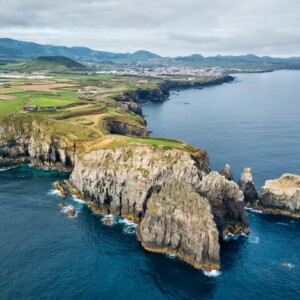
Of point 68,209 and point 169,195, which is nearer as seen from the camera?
point 169,195

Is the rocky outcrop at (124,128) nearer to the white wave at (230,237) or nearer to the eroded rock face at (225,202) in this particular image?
the eroded rock face at (225,202)

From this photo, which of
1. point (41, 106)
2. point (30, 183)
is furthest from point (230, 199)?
point (41, 106)

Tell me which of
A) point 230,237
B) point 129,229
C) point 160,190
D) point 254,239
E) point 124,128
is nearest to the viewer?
point 230,237

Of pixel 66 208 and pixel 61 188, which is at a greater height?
pixel 61 188

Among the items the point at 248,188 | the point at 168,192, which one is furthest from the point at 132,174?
the point at 248,188

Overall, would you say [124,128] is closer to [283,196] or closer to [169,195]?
[169,195]

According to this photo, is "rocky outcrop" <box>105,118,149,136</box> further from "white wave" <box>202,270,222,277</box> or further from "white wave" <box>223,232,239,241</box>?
"white wave" <box>202,270,222,277</box>

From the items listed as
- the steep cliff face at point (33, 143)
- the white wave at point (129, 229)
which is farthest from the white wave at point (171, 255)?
the steep cliff face at point (33, 143)

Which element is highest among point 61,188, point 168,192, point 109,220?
point 168,192
